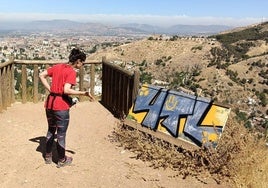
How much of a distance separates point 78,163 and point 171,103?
6.27ft

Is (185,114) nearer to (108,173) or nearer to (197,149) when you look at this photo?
(197,149)

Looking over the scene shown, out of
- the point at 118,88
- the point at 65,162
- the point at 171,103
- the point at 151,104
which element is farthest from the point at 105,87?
the point at 65,162

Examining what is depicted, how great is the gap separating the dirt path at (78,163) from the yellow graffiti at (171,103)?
106cm

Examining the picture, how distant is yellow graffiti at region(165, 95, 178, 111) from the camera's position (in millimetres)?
6676

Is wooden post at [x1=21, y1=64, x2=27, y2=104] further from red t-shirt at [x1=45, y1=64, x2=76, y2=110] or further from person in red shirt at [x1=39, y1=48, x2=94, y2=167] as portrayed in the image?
red t-shirt at [x1=45, y1=64, x2=76, y2=110]

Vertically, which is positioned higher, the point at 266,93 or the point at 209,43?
the point at 209,43

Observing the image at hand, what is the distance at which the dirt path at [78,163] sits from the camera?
5406 millimetres

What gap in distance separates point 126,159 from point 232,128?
72.4 inches

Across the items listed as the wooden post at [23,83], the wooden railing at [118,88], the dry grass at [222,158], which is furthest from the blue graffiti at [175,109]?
the wooden post at [23,83]

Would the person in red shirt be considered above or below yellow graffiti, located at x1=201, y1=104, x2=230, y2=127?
above

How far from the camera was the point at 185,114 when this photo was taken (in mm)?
6438

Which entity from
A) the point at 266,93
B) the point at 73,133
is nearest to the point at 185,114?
the point at 73,133

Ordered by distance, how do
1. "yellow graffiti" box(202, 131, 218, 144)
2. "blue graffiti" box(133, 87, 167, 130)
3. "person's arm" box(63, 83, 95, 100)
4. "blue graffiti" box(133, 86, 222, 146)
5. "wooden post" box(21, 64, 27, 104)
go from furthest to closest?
"wooden post" box(21, 64, 27, 104)
"blue graffiti" box(133, 87, 167, 130)
"blue graffiti" box(133, 86, 222, 146)
"yellow graffiti" box(202, 131, 218, 144)
"person's arm" box(63, 83, 95, 100)

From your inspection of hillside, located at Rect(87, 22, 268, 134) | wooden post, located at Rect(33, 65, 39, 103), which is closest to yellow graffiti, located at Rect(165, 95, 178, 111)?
wooden post, located at Rect(33, 65, 39, 103)
